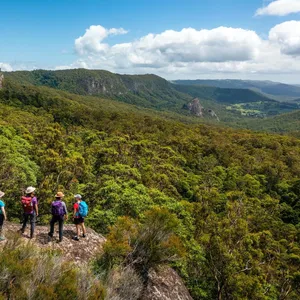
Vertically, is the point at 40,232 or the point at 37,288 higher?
the point at 37,288

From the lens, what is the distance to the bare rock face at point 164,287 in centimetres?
1302

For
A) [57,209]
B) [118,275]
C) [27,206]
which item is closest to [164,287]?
[118,275]

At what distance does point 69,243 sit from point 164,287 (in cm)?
506

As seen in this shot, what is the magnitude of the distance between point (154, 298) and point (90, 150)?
1543 inches

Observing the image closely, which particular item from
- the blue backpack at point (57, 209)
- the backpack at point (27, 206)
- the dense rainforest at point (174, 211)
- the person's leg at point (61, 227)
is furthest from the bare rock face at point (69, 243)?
the blue backpack at point (57, 209)

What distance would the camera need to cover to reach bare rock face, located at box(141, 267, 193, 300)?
13.0 meters

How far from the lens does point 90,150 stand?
5003 centimetres

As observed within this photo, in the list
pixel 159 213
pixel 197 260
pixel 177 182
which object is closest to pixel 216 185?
pixel 177 182

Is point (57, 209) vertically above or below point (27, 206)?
below

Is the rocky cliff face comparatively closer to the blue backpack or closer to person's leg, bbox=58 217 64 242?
person's leg, bbox=58 217 64 242

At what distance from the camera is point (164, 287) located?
13.9 m

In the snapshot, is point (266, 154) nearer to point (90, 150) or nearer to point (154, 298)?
Answer: point (90, 150)

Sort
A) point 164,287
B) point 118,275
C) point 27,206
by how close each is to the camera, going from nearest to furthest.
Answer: point 118,275, point 27,206, point 164,287

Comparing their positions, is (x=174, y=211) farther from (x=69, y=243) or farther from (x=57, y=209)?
(x=57, y=209)
